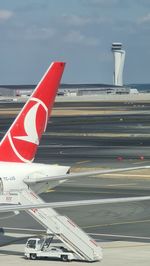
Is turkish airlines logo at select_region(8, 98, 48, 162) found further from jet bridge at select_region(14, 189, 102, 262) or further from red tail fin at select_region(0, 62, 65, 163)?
jet bridge at select_region(14, 189, 102, 262)

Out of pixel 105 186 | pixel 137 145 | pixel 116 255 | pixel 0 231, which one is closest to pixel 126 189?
pixel 105 186

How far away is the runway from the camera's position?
1829 inches

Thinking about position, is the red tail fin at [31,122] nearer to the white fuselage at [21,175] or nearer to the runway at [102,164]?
the white fuselage at [21,175]

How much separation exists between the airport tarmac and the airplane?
3.05m

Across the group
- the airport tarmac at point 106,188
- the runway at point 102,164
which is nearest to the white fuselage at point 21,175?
the airport tarmac at point 106,188

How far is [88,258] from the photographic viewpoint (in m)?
35.8

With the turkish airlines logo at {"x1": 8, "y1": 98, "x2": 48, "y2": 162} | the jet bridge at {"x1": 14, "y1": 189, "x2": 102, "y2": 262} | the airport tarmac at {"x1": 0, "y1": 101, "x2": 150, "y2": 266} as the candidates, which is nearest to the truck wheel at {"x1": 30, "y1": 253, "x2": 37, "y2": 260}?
the airport tarmac at {"x1": 0, "y1": 101, "x2": 150, "y2": 266}

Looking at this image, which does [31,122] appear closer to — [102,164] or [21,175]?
[21,175]

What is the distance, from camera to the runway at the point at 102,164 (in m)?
46.5

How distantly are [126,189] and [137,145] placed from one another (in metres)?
41.9

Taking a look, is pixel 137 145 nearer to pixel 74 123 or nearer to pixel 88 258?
pixel 74 123

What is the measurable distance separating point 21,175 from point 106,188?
23.6 m

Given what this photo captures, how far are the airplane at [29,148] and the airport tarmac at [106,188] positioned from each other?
3.05m

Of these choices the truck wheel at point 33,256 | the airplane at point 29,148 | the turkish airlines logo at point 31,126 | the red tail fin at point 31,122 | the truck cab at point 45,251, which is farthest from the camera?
the turkish airlines logo at point 31,126
